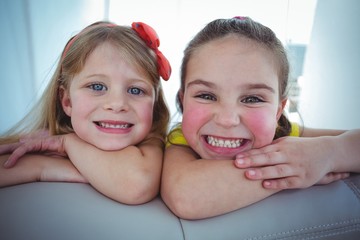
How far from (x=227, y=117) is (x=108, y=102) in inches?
14.3

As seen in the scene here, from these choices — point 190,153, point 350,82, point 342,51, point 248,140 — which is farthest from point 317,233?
point 342,51

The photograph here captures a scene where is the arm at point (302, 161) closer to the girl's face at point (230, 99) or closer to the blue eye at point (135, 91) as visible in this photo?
the girl's face at point (230, 99)

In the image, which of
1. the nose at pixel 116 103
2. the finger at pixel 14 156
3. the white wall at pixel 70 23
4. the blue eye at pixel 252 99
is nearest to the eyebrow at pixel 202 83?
the blue eye at pixel 252 99

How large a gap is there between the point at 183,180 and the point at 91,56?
19.7 inches

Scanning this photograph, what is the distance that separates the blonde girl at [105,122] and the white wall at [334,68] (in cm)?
111

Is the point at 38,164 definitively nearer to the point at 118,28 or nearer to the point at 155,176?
the point at 155,176

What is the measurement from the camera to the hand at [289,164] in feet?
2.23

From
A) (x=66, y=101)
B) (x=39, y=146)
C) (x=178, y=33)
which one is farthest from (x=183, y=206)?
(x=178, y=33)

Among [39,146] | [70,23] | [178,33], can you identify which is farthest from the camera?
[178,33]

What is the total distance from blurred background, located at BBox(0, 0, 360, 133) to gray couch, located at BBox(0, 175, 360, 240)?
83 centimetres

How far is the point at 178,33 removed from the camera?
1.66 m

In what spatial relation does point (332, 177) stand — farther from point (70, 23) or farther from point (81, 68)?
point (70, 23)

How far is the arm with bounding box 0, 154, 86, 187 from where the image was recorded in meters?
0.72

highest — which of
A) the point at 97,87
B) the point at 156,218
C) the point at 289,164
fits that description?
the point at 97,87
